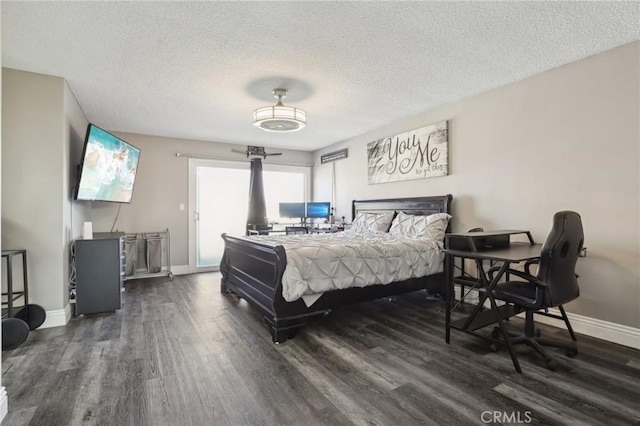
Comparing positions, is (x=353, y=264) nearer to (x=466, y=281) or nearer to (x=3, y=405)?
(x=466, y=281)

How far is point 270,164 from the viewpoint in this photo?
6.47m

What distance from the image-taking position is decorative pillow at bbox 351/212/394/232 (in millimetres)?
4430

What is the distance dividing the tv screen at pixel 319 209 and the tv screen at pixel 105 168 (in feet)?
9.57

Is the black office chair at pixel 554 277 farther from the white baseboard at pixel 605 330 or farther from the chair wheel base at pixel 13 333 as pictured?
the chair wheel base at pixel 13 333

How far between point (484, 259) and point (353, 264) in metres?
1.13

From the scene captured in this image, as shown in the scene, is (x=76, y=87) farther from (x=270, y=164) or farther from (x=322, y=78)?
(x=270, y=164)

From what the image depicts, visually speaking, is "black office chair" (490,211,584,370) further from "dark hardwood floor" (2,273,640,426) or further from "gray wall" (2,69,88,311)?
"gray wall" (2,69,88,311)

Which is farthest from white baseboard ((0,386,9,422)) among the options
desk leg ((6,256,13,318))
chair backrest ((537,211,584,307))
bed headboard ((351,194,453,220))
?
bed headboard ((351,194,453,220))

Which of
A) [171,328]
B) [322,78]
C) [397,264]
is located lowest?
[171,328]

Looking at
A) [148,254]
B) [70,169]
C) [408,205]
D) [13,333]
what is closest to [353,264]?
[408,205]

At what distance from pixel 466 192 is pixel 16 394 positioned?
Result: 4.24 meters

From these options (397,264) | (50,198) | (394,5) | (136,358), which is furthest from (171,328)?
(394,5)

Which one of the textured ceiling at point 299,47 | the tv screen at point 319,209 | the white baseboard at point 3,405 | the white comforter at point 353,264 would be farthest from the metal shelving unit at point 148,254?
the white baseboard at point 3,405

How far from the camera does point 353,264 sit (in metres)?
2.99
